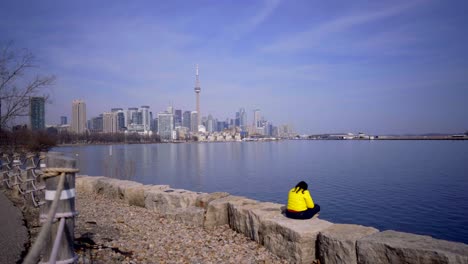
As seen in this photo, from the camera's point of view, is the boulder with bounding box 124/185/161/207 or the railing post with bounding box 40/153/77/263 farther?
the boulder with bounding box 124/185/161/207

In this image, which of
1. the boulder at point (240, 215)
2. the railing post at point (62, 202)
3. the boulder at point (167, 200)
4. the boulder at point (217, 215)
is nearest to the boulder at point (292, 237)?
the boulder at point (240, 215)

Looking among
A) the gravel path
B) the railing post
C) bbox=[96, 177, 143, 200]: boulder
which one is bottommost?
the gravel path

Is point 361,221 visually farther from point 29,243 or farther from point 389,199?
point 29,243

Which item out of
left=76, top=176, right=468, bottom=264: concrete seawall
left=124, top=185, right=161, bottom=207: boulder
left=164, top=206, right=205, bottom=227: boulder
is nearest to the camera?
left=76, top=176, right=468, bottom=264: concrete seawall

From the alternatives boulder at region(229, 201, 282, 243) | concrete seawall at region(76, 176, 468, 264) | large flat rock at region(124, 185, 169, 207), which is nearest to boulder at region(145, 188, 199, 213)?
concrete seawall at region(76, 176, 468, 264)

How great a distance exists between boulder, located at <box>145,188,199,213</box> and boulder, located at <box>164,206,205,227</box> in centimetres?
67

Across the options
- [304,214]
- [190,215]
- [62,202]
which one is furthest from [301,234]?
[62,202]

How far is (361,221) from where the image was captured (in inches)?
569

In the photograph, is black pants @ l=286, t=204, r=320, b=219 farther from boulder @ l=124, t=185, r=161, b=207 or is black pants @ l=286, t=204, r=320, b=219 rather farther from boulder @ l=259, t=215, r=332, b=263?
boulder @ l=124, t=185, r=161, b=207

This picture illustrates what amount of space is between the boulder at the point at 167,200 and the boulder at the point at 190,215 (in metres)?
0.67

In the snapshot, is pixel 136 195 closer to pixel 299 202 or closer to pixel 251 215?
pixel 251 215

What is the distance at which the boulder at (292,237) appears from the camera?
5797mm

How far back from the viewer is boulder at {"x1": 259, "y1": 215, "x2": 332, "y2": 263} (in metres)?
5.80

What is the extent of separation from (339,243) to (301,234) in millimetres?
706
